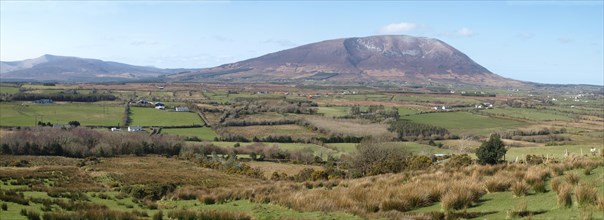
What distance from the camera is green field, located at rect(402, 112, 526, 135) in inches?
3327

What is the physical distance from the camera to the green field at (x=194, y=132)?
7262cm

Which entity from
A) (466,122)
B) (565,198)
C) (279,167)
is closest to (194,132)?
(279,167)

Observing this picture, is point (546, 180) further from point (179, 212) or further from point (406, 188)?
point (179, 212)

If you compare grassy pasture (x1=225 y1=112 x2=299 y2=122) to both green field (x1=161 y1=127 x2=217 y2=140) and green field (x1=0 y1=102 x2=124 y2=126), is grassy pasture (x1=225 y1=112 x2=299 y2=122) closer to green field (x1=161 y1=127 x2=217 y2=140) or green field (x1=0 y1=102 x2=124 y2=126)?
green field (x1=161 y1=127 x2=217 y2=140)

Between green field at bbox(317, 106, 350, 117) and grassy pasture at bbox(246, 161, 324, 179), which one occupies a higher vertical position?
green field at bbox(317, 106, 350, 117)

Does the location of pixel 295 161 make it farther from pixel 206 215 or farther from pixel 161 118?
pixel 206 215

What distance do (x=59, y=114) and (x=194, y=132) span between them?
29.7 meters

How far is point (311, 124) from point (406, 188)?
71.5 meters

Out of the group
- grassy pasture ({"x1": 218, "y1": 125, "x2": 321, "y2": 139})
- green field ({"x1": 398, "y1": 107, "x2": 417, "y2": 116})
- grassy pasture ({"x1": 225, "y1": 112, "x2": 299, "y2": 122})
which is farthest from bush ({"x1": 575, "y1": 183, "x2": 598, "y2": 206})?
green field ({"x1": 398, "y1": 107, "x2": 417, "y2": 116})

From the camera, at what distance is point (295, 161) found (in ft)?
188

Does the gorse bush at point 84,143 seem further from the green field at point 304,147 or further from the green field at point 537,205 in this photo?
the green field at point 537,205

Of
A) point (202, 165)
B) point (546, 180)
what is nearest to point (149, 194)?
point (546, 180)

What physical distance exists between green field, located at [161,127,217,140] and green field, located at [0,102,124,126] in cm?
1131

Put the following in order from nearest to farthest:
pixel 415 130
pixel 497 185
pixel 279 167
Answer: pixel 497 185
pixel 279 167
pixel 415 130
